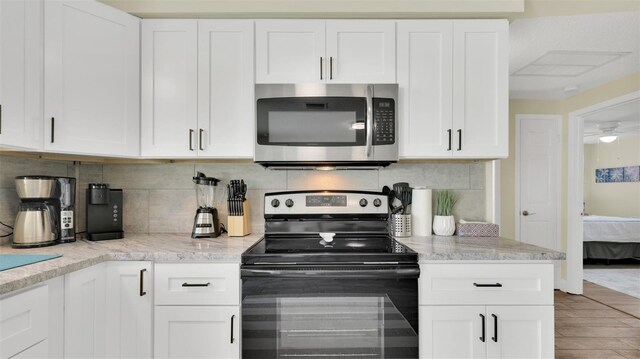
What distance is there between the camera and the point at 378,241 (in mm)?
1987

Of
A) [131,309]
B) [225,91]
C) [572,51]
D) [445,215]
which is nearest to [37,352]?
[131,309]

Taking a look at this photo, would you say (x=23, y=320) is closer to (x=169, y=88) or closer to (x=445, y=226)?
(x=169, y=88)

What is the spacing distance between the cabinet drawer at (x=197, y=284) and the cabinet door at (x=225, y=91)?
26.5 inches

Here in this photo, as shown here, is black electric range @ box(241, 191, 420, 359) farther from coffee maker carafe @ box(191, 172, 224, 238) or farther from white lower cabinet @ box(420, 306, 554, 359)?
coffee maker carafe @ box(191, 172, 224, 238)

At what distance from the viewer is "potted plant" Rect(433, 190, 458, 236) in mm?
2113

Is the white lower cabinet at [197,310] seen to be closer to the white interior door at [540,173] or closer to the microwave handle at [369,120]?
the microwave handle at [369,120]

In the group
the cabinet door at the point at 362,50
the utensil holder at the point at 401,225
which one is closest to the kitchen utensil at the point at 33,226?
the cabinet door at the point at 362,50

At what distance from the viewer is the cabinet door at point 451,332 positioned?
157 cm

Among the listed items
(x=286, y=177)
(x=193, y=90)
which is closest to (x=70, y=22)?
(x=193, y=90)

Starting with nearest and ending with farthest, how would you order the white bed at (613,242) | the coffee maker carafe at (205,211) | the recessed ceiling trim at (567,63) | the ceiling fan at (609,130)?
the coffee maker carafe at (205,211), the recessed ceiling trim at (567,63), the white bed at (613,242), the ceiling fan at (609,130)

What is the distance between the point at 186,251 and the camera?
1607 mm

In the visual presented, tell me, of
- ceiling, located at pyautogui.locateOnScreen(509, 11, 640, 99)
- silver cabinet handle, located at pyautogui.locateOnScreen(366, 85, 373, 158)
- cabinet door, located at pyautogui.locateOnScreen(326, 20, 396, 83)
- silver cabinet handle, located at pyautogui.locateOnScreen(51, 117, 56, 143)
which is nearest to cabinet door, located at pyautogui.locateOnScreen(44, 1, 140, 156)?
silver cabinet handle, located at pyautogui.locateOnScreen(51, 117, 56, 143)

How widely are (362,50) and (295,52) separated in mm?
388

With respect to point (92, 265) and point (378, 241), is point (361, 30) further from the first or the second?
point (92, 265)
